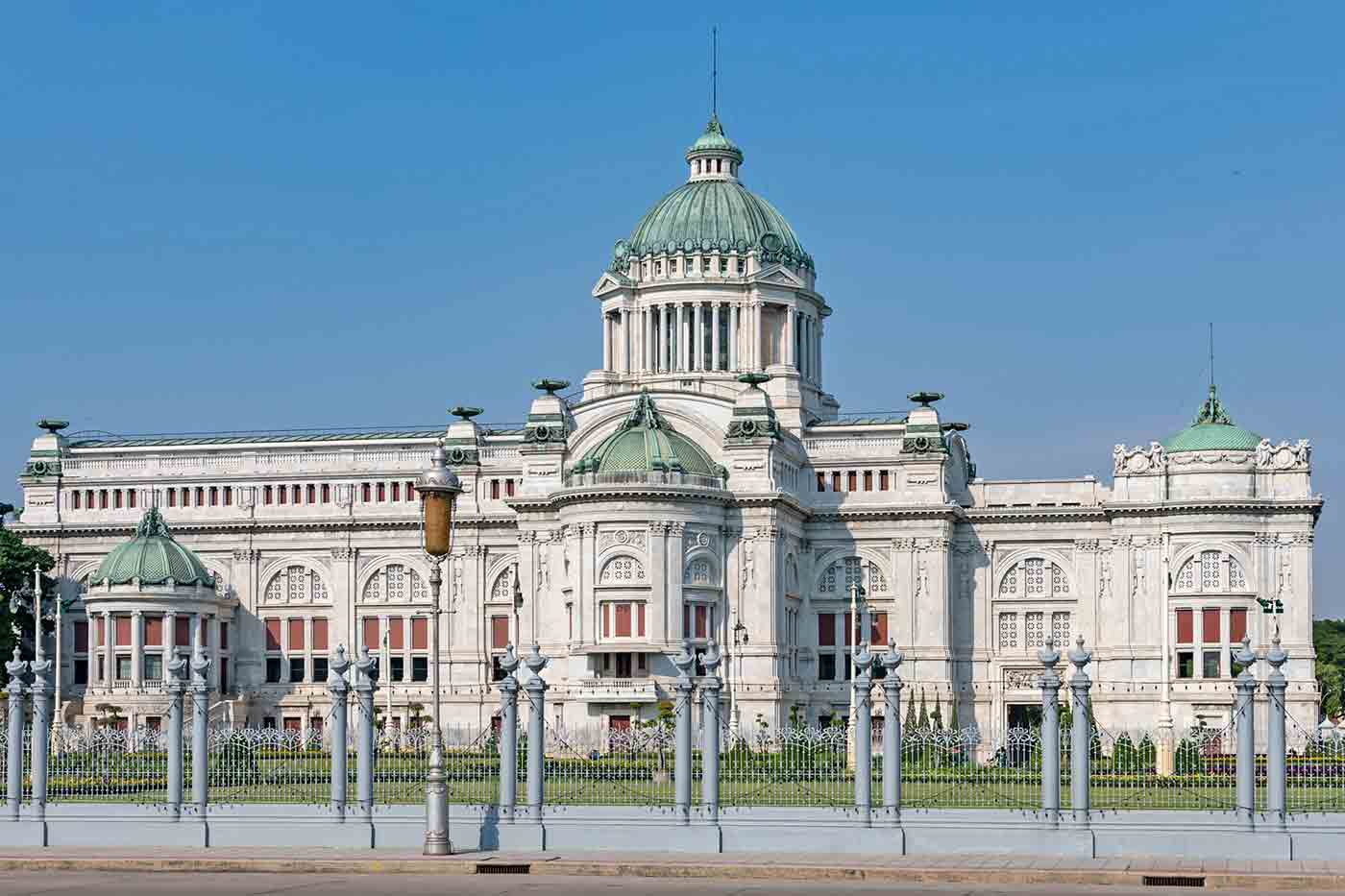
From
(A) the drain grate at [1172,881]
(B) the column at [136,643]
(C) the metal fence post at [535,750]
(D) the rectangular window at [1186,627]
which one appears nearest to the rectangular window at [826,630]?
(D) the rectangular window at [1186,627]

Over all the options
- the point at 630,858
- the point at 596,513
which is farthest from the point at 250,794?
the point at 596,513

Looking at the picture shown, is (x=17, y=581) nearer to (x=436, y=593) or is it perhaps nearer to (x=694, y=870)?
(x=436, y=593)

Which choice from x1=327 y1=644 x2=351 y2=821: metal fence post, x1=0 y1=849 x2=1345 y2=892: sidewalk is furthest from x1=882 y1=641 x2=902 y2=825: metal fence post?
x1=327 y1=644 x2=351 y2=821: metal fence post

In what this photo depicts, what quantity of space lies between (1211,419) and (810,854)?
71.8m

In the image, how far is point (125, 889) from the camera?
4119cm

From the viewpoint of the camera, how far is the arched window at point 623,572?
107000 millimetres

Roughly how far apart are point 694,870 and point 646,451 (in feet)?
211

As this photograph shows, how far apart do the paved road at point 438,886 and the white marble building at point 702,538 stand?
6111cm

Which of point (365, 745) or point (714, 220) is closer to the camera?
point (365, 745)

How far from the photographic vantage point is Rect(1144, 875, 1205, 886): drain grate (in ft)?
139

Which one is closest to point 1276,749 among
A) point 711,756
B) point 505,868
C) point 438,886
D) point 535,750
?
point 711,756

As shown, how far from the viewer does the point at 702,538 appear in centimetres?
10900

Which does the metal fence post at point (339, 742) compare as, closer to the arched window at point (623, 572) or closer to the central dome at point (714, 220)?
the arched window at point (623, 572)

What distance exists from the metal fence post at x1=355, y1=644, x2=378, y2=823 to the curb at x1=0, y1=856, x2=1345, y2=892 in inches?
159
